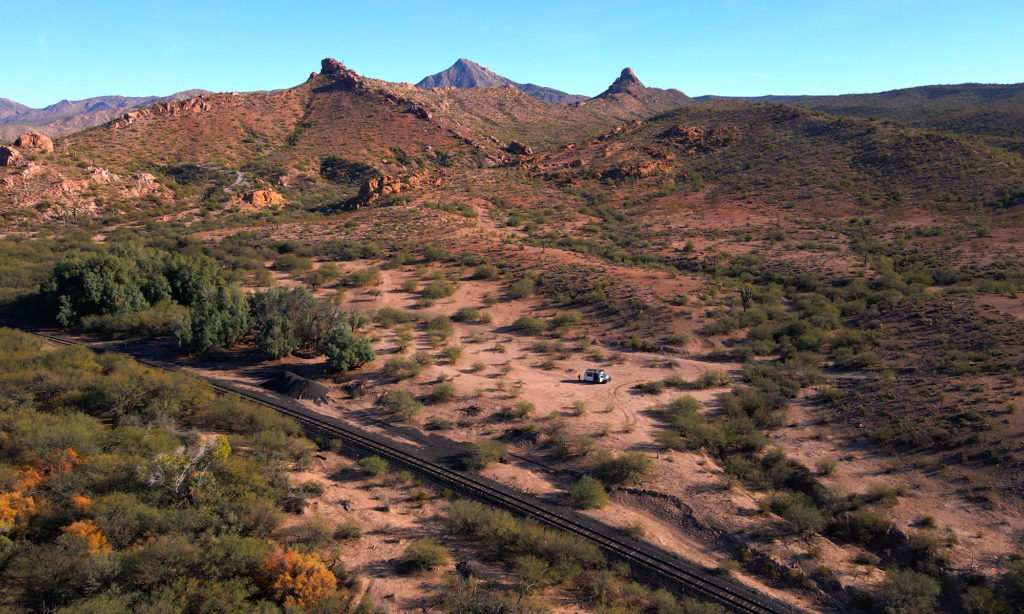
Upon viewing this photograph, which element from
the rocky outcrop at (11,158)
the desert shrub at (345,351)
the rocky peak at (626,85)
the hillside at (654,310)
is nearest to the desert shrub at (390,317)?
the hillside at (654,310)

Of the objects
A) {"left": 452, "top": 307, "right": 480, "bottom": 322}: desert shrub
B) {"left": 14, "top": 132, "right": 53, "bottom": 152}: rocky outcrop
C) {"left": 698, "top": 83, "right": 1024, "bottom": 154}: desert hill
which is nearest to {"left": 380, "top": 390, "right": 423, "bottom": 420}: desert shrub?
{"left": 452, "top": 307, "right": 480, "bottom": 322}: desert shrub

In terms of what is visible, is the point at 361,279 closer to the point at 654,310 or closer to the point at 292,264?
the point at 292,264

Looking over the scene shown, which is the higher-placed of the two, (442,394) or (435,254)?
(435,254)

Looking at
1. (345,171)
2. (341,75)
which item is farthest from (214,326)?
(341,75)

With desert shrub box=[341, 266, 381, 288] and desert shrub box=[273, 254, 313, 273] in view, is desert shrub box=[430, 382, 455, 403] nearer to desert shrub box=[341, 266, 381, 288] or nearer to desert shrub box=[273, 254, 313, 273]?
desert shrub box=[341, 266, 381, 288]

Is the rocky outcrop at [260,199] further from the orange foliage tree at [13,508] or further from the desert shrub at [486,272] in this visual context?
the orange foliage tree at [13,508]
